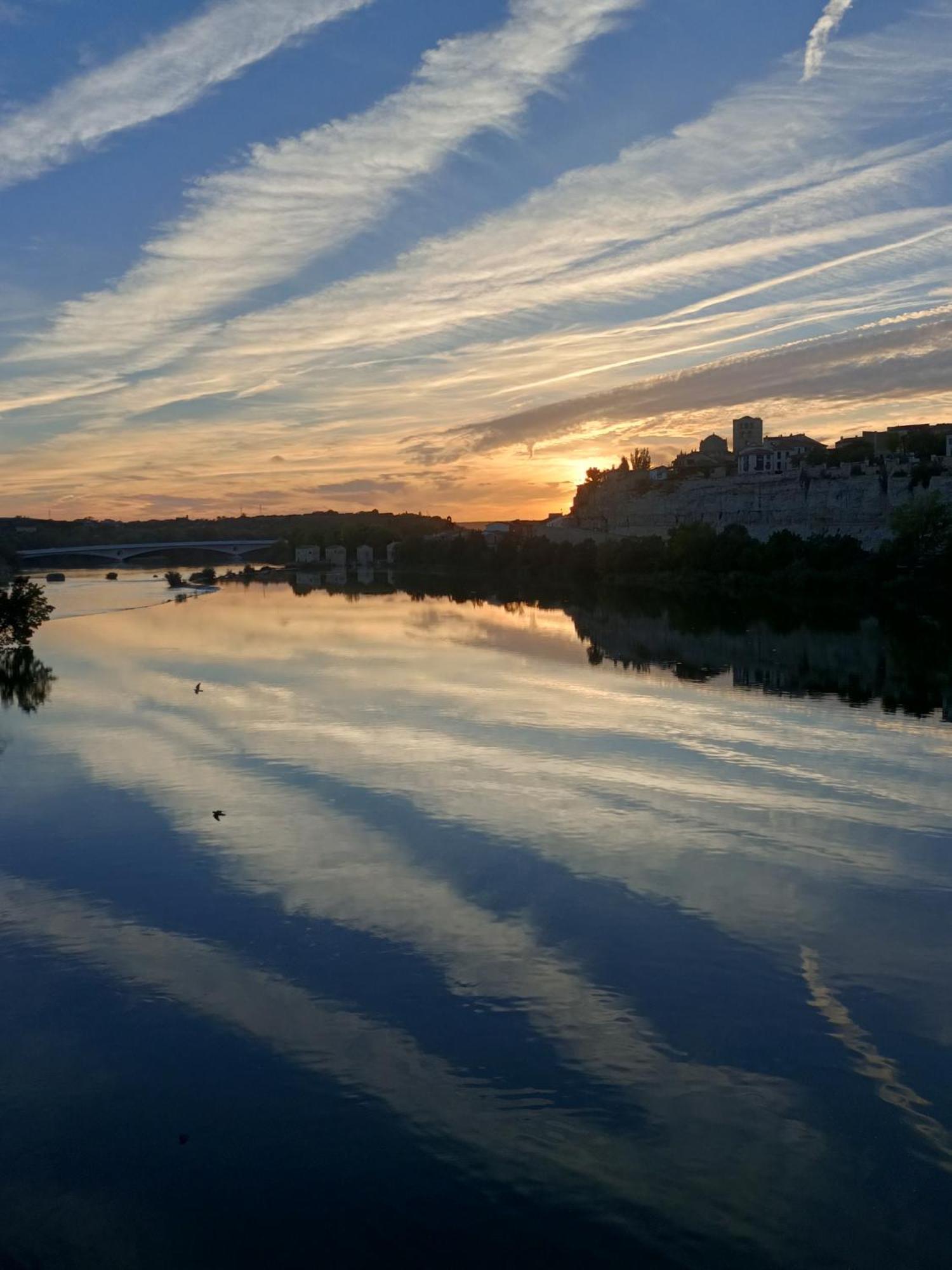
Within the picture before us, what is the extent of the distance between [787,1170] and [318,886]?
3.09 meters

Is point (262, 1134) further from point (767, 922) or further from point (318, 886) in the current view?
point (767, 922)

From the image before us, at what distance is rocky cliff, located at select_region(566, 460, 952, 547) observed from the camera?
108 feet

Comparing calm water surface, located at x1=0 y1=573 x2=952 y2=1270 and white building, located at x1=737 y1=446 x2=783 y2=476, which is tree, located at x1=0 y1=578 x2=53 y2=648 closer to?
calm water surface, located at x1=0 y1=573 x2=952 y2=1270

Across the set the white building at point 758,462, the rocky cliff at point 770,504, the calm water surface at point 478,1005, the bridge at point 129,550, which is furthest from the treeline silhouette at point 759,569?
the bridge at point 129,550

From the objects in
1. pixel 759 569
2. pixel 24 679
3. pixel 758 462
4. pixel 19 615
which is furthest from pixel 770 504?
pixel 24 679

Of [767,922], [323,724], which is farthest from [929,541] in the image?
[767,922]

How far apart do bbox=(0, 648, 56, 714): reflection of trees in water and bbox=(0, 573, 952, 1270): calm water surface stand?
10.6 ft

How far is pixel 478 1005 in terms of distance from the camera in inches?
178

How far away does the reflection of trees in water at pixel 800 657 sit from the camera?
12.7 metres

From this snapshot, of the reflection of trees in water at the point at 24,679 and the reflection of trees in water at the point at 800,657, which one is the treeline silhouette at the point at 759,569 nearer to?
the reflection of trees in water at the point at 800,657

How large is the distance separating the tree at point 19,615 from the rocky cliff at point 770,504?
21.3m

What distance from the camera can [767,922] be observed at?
5.35 meters

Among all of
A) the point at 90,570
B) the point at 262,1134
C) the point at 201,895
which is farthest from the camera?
the point at 90,570

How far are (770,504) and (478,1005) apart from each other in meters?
35.3
